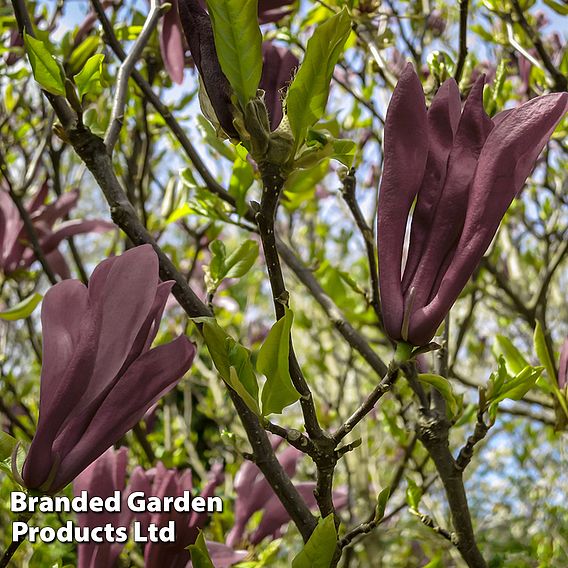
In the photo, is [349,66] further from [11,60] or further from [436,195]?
[436,195]

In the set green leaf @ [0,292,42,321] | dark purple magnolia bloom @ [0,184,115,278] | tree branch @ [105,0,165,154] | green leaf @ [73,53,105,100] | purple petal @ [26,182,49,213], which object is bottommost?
green leaf @ [0,292,42,321]

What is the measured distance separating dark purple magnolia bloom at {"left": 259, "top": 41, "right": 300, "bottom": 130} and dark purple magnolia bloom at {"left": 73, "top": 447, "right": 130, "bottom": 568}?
0.48 m

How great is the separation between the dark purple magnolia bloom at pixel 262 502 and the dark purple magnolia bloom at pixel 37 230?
524mm

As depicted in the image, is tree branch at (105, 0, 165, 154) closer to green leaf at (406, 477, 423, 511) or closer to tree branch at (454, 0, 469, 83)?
tree branch at (454, 0, 469, 83)

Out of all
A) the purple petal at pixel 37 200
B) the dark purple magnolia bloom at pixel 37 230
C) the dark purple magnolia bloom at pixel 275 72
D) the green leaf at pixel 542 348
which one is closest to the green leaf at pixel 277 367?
the dark purple magnolia bloom at pixel 275 72

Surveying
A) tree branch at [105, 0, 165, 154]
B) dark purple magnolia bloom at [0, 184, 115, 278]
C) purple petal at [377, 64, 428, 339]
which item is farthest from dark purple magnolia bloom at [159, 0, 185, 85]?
purple petal at [377, 64, 428, 339]

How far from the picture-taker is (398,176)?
59 cm

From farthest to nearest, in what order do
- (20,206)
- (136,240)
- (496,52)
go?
(496,52) → (20,206) → (136,240)

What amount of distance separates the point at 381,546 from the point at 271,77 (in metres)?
2.27

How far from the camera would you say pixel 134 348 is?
0.63 metres

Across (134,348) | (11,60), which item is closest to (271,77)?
(134,348)

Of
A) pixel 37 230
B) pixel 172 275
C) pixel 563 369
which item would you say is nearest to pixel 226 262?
pixel 172 275

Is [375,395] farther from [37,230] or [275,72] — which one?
[37,230]

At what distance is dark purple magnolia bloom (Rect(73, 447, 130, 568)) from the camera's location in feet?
2.81
